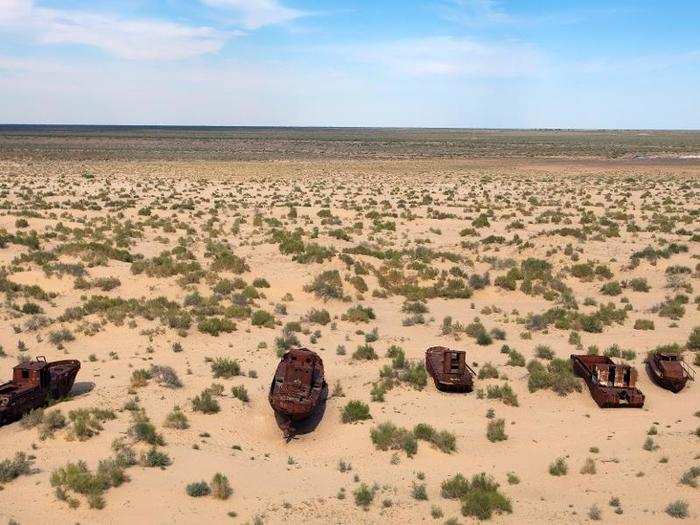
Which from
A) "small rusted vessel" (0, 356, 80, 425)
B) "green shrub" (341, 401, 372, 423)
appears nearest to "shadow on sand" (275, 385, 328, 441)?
"green shrub" (341, 401, 372, 423)

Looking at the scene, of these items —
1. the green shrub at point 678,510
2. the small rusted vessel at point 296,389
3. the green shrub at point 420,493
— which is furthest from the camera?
→ the small rusted vessel at point 296,389

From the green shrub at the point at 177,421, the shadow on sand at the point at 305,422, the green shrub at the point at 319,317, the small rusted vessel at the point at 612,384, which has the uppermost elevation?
the small rusted vessel at the point at 612,384

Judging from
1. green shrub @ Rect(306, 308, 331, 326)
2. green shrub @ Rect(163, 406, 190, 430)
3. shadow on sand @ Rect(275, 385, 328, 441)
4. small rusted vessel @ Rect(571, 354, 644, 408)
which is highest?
small rusted vessel @ Rect(571, 354, 644, 408)

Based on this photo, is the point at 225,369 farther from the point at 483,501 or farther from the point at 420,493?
the point at 483,501

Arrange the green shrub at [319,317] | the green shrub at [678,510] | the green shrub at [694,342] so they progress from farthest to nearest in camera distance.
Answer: the green shrub at [319,317], the green shrub at [694,342], the green shrub at [678,510]

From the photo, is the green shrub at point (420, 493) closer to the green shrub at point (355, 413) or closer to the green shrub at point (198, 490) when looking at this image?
the green shrub at point (355, 413)

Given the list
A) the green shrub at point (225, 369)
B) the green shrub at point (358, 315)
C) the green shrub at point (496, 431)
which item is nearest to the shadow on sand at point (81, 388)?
the green shrub at point (225, 369)

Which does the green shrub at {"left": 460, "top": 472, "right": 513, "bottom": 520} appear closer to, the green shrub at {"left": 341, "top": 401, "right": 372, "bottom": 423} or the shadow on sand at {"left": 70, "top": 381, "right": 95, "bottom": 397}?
the green shrub at {"left": 341, "top": 401, "right": 372, "bottom": 423}

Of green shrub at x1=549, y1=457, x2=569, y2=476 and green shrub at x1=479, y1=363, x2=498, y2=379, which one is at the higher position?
green shrub at x1=479, y1=363, x2=498, y2=379
